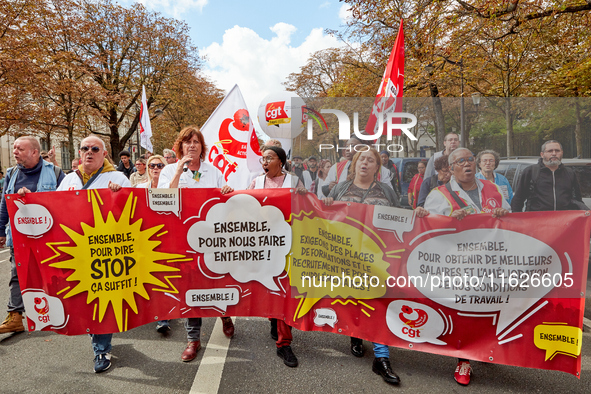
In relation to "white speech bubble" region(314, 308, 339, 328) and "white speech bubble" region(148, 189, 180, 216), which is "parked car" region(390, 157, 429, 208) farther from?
"white speech bubble" region(148, 189, 180, 216)

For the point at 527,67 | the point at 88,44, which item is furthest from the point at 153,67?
Answer: the point at 527,67

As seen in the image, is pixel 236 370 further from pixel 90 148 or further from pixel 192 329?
pixel 90 148

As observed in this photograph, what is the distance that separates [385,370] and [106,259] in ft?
7.71

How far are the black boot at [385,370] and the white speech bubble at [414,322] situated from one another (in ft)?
0.78

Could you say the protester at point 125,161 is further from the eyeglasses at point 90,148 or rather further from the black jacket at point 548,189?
the black jacket at point 548,189

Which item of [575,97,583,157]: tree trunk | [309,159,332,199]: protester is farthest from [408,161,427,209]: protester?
[575,97,583,157]: tree trunk

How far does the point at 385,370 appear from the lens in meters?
2.87

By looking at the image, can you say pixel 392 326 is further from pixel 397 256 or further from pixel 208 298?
pixel 208 298

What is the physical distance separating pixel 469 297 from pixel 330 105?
1.75 metres

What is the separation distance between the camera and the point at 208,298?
10.4 ft

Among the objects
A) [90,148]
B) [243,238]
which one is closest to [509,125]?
[243,238]

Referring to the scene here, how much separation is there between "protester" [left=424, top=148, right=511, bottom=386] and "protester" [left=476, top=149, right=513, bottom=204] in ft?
0.11

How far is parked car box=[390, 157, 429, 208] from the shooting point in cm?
289

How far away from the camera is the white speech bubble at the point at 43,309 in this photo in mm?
3041
